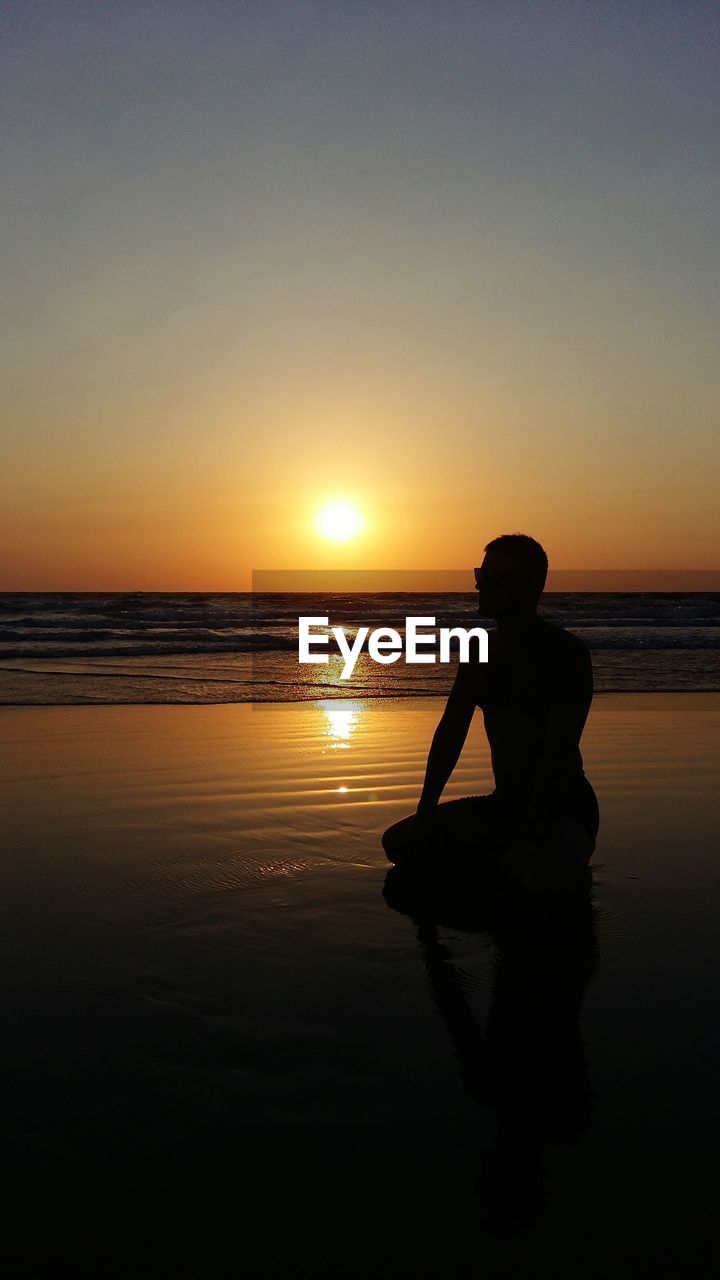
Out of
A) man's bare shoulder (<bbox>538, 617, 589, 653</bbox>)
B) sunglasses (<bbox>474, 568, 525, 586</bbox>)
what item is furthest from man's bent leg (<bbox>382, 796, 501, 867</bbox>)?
sunglasses (<bbox>474, 568, 525, 586</bbox>)

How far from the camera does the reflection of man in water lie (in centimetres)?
380

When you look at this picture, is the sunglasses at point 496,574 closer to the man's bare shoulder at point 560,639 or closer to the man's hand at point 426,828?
the man's bare shoulder at point 560,639

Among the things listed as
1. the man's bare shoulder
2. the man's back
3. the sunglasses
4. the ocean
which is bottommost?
the ocean

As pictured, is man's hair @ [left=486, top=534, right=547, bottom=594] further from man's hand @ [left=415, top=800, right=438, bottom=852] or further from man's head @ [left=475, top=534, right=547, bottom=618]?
man's hand @ [left=415, top=800, right=438, bottom=852]

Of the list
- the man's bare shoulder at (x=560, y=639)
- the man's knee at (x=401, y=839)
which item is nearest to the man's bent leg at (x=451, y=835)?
the man's knee at (x=401, y=839)

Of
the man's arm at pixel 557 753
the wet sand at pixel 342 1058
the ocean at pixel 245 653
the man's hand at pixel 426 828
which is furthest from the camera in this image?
the ocean at pixel 245 653

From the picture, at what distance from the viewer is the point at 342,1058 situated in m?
2.62

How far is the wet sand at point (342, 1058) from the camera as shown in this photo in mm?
1918

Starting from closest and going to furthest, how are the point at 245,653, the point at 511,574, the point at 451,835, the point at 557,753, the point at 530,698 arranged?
1. the point at 557,753
2. the point at 511,574
3. the point at 530,698
4. the point at 451,835
5. the point at 245,653

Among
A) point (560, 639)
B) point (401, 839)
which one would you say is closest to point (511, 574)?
point (560, 639)

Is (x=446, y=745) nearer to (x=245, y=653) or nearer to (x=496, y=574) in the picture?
(x=496, y=574)

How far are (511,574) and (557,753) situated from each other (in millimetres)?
781

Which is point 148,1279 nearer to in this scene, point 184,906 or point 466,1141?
point 466,1141

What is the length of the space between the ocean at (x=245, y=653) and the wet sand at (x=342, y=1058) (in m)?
8.91
